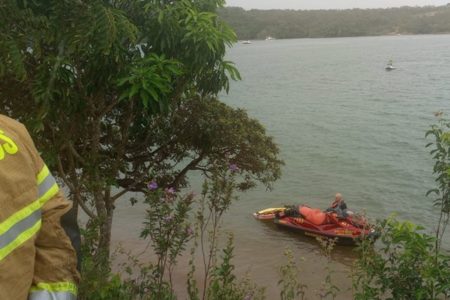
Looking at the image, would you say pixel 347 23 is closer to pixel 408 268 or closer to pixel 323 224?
pixel 323 224

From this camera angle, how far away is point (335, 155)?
2228 cm

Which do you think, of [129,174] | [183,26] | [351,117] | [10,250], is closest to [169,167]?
[129,174]

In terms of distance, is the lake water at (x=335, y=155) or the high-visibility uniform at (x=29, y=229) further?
the lake water at (x=335, y=155)

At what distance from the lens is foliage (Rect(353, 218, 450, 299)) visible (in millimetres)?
3570

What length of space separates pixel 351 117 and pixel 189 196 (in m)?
27.3

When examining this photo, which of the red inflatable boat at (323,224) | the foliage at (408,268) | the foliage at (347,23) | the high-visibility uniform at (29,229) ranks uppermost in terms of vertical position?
the foliage at (347,23)

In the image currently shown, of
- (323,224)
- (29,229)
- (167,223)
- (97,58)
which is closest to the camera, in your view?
(29,229)

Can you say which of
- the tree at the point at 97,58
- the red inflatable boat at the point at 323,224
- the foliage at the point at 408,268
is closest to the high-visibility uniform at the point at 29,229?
the tree at the point at 97,58

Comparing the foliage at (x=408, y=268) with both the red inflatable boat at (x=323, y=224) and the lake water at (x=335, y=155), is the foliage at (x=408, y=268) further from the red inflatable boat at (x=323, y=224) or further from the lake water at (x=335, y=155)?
the red inflatable boat at (x=323, y=224)

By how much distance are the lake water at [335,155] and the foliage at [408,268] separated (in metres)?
6.28

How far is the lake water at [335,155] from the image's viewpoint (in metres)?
13.0

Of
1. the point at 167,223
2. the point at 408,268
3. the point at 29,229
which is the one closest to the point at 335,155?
the point at 408,268

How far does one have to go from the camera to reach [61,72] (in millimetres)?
4457

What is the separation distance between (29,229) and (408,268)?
320 centimetres
